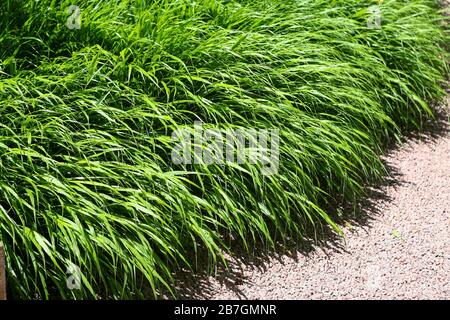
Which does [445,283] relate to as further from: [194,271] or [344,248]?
[194,271]

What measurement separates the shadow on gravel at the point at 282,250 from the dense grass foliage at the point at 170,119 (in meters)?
0.06

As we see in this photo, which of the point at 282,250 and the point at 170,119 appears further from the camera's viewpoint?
the point at 282,250

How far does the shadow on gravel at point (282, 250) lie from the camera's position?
3.67 m

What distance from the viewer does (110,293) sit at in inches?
137

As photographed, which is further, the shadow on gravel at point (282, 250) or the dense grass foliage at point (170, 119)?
the shadow on gravel at point (282, 250)

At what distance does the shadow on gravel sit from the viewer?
3.67 meters

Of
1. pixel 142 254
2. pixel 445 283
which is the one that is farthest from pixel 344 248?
pixel 142 254

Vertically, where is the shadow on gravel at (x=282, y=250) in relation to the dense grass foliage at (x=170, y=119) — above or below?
below

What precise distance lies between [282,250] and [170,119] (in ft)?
2.65

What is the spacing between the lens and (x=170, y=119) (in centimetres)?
388

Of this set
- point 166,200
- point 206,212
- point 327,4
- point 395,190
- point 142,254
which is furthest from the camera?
point 327,4

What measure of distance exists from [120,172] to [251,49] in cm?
128

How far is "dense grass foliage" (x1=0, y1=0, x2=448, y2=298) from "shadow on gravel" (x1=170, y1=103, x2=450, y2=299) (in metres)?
0.06

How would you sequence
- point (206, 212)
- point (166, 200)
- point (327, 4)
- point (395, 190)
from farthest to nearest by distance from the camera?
point (327, 4) < point (395, 190) < point (206, 212) < point (166, 200)
